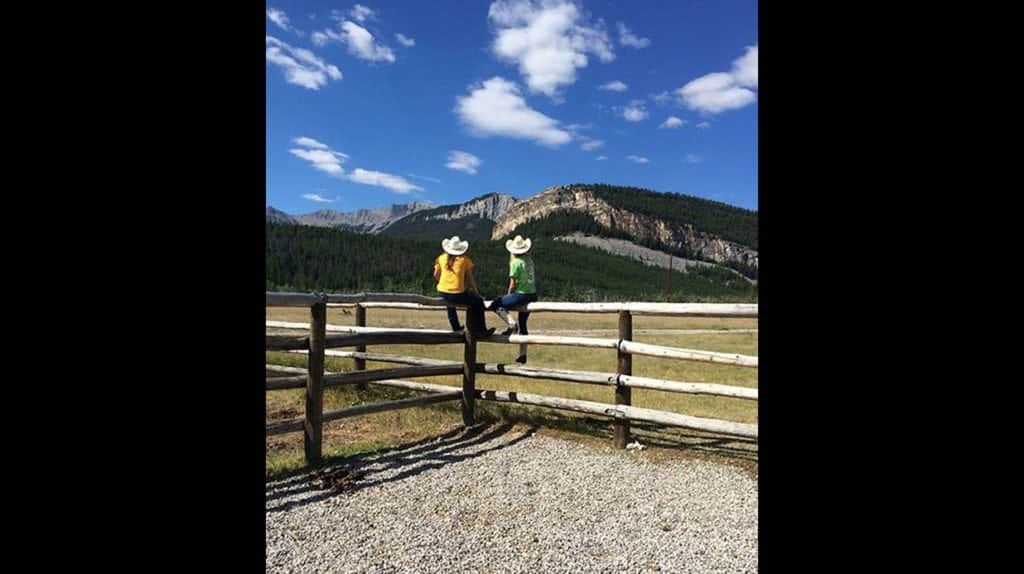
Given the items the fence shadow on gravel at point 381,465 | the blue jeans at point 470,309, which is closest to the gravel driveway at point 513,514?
the fence shadow on gravel at point 381,465

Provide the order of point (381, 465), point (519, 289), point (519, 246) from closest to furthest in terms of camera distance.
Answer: point (381, 465), point (519, 289), point (519, 246)

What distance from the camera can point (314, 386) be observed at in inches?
207

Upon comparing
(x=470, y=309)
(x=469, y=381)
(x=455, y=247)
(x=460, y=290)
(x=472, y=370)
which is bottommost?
(x=469, y=381)

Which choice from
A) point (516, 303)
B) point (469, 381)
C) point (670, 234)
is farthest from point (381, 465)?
point (670, 234)

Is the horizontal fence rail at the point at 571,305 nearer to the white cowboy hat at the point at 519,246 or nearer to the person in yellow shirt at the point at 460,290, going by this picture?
the person in yellow shirt at the point at 460,290

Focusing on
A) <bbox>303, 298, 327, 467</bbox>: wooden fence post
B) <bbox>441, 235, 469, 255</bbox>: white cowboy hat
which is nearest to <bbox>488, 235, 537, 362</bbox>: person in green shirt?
<bbox>441, 235, 469, 255</bbox>: white cowboy hat

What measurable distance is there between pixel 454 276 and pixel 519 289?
0.93m

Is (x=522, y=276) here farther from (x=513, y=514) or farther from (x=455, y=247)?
(x=513, y=514)

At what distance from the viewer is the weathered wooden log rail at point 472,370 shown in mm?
5203

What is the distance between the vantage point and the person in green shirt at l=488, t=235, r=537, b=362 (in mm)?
7387
